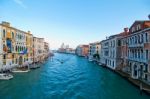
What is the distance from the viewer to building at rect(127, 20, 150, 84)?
29.3 m

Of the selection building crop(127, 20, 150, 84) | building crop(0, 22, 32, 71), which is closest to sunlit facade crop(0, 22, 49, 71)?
building crop(0, 22, 32, 71)

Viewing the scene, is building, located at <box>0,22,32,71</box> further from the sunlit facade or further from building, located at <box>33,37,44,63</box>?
building, located at <box>33,37,44,63</box>

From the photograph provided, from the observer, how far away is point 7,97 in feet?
77.1

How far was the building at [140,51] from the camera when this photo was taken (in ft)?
96.2

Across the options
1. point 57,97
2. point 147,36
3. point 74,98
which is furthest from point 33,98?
point 147,36

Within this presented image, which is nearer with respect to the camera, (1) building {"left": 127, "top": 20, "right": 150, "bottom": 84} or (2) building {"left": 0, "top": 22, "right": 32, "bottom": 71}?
(1) building {"left": 127, "top": 20, "right": 150, "bottom": 84}

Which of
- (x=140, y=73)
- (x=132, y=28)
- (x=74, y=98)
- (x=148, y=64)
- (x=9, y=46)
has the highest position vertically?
(x=132, y=28)

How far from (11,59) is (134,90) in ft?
107

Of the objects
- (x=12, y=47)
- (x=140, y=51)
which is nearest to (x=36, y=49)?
(x=12, y=47)

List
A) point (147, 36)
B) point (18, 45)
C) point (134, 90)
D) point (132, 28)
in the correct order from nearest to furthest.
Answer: point (134, 90)
point (147, 36)
point (132, 28)
point (18, 45)

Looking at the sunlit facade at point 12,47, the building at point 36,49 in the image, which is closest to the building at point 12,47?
the sunlit facade at point 12,47

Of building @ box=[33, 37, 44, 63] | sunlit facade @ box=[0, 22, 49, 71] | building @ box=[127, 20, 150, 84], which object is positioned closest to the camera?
building @ box=[127, 20, 150, 84]

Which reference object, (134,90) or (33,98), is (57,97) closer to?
(33,98)

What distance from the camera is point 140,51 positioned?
32.3 meters
